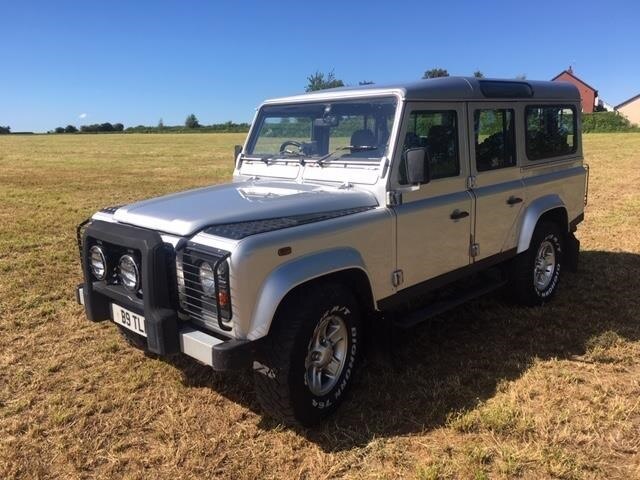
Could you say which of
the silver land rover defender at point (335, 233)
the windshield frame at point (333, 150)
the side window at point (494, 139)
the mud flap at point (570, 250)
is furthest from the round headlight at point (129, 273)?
the mud flap at point (570, 250)

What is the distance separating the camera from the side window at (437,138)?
387cm

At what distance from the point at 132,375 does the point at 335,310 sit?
1761 mm

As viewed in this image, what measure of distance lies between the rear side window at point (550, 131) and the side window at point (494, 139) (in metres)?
0.29

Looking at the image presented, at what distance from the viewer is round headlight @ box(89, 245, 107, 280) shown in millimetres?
3486

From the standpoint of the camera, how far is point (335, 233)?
3.31 metres

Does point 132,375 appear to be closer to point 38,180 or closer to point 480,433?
point 480,433

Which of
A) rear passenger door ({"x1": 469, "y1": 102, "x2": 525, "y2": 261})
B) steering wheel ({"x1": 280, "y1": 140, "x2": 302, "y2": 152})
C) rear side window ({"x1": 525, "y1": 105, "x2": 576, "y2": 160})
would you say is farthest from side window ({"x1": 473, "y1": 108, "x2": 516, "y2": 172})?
steering wheel ({"x1": 280, "y1": 140, "x2": 302, "y2": 152})

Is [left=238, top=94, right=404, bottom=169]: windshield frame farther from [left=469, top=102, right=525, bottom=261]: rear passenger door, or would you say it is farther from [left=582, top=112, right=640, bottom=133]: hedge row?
[left=582, top=112, right=640, bottom=133]: hedge row

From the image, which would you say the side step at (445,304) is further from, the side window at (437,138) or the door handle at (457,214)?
the side window at (437,138)

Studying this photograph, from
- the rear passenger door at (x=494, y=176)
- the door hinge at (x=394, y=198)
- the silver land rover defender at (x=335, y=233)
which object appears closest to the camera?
the silver land rover defender at (x=335, y=233)

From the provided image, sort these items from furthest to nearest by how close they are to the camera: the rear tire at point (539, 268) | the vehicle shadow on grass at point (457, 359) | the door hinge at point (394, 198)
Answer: the rear tire at point (539, 268), the door hinge at point (394, 198), the vehicle shadow on grass at point (457, 359)

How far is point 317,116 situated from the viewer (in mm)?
4344

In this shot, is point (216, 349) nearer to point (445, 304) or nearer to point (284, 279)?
point (284, 279)

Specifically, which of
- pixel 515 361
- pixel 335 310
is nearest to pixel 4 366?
pixel 335 310
